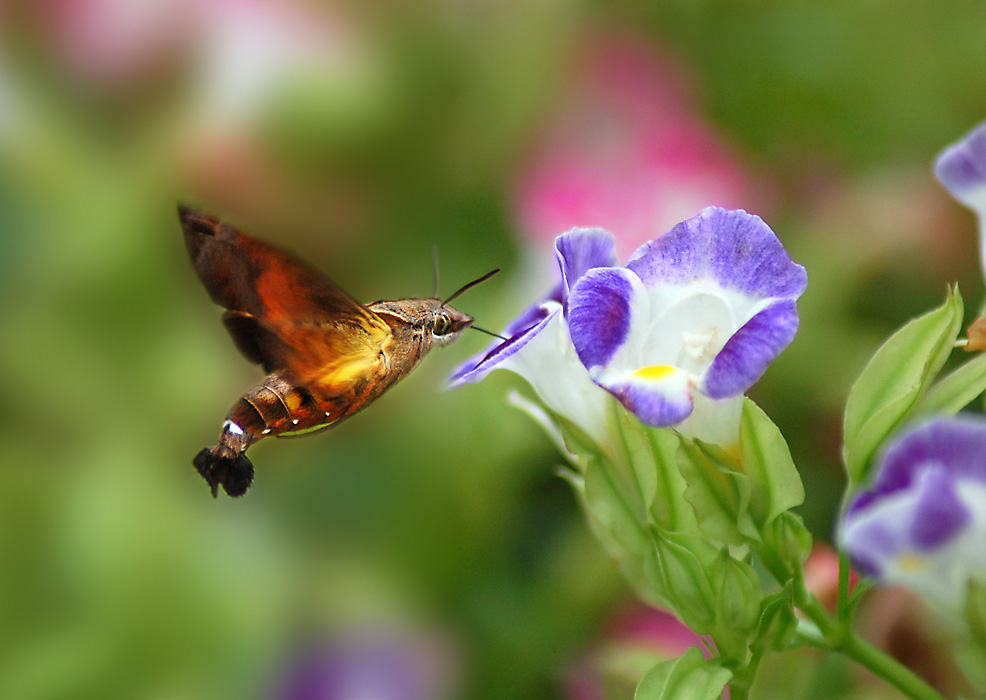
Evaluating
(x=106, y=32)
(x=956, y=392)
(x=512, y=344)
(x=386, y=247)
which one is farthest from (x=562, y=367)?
(x=106, y=32)

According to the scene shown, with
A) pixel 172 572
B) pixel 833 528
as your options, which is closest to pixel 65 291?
pixel 172 572

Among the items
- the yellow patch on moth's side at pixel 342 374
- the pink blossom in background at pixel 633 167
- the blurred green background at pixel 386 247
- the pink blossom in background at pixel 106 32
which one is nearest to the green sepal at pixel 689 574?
the yellow patch on moth's side at pixel 342 374

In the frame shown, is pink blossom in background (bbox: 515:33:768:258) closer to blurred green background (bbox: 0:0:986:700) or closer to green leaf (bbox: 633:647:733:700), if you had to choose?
blurred green background (bbox: 0:0:986:700)

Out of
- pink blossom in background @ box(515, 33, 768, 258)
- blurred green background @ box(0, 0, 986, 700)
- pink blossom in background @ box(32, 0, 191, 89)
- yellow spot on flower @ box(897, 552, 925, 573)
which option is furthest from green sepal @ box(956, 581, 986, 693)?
pink blossom in background @ box(32, 0, 191, 89)

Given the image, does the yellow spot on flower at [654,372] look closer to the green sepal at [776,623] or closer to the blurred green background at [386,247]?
the green sepal at [776,623]

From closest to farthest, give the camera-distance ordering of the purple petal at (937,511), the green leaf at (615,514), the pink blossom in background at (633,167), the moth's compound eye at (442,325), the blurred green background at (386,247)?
the purple petal at (937,511)
the green leaf at (615,514)
the moth's compound eye at (442,325)
the blurred green background at (386,247)
the pink blossom in background at (633,167)

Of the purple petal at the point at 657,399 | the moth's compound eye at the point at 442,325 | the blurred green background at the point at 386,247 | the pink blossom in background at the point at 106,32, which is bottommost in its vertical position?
the blurred green background at the point at 386,247

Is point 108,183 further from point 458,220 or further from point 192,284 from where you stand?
point 458,220
